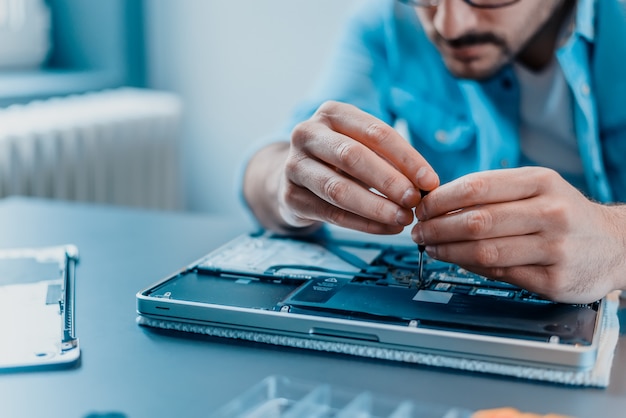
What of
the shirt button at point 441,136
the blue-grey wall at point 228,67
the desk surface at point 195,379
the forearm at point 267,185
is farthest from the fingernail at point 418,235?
the blue-grey wall at point 228,67

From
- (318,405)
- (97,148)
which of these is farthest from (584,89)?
(97,148)

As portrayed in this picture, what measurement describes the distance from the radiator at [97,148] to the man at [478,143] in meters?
0.95

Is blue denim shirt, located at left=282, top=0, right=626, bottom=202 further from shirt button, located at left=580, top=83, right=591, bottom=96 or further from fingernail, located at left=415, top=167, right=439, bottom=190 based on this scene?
fingernail, located at left=415, top=167, right=439, bottom=190

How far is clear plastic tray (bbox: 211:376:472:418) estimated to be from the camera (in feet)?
1.76

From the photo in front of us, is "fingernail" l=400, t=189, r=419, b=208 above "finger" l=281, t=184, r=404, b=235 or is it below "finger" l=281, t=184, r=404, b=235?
above

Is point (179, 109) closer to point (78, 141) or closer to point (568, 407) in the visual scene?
point (78, 141)

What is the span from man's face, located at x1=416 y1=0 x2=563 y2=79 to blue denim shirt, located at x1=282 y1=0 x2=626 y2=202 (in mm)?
70

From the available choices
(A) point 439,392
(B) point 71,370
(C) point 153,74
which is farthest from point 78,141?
(A) point 439,392

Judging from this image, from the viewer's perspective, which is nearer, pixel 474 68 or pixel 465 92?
pixel 474 68

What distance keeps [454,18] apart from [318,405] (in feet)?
2.70

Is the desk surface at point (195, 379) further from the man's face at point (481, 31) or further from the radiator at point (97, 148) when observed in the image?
the radiator at point (97, 148)

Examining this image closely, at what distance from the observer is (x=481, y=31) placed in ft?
4.11

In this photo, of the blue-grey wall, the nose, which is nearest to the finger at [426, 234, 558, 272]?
the nose

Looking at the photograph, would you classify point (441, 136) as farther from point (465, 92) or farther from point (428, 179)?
point (428, 179)
